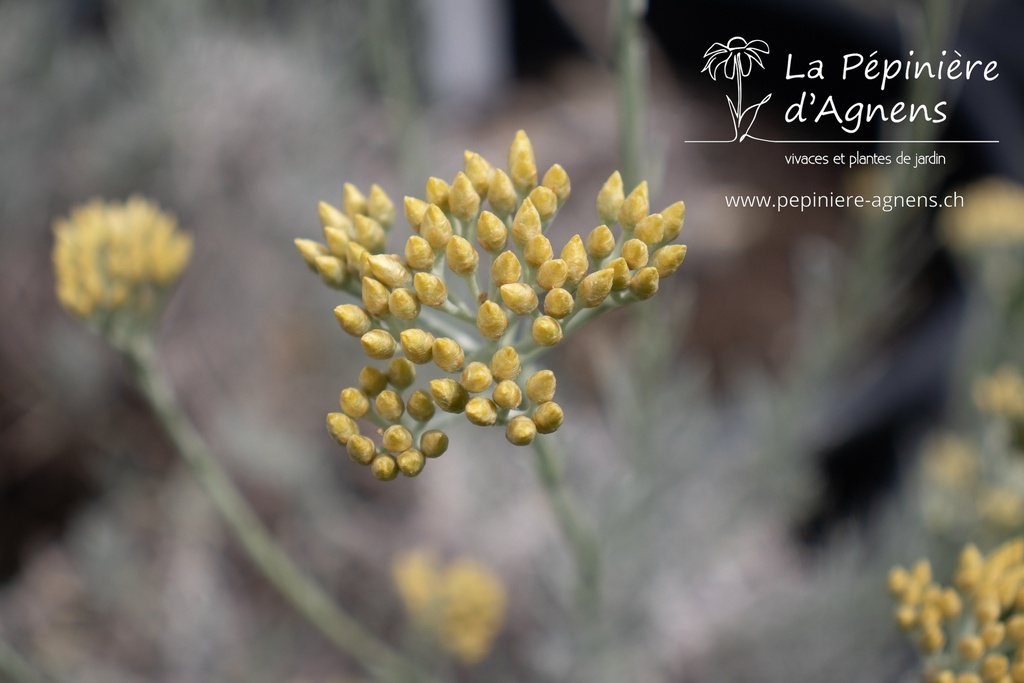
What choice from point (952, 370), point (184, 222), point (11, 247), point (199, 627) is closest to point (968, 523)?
point (952, 370)

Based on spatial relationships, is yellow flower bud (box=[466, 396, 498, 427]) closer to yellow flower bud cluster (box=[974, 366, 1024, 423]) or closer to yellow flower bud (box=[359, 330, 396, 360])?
yellow flower bud (box=[359, 330, 396, 360])

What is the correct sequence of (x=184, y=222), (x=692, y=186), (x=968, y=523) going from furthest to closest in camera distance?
(x=692, y=186), (x=184, y=222), (x=968, y=523)

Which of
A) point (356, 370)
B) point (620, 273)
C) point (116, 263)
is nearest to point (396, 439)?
point (620, 273)

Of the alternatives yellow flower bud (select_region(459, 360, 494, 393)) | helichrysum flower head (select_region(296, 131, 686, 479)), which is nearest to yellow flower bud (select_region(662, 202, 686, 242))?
helichrysum flower head (select_region(296, 131, 686, 479))

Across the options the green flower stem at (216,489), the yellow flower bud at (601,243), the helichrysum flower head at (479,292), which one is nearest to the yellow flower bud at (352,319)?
the helichrysum flower head at (479,292)

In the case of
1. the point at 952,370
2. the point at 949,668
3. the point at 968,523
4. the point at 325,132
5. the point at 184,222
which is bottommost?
the point at 952,370

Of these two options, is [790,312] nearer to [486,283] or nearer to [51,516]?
[486,283]

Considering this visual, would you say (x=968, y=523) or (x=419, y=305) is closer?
(x=419, y=305)
